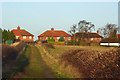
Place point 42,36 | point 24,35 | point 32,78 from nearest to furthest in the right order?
point 32,78, point 24,35, point 42,36

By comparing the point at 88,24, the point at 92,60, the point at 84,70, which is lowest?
the point at 84,70

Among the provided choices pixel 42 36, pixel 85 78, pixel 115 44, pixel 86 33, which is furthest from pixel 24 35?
pixel 85 78

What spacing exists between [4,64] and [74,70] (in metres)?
6.08

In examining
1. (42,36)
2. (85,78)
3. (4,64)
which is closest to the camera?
(85,78)

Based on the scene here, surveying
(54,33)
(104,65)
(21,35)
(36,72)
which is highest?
(54,33)

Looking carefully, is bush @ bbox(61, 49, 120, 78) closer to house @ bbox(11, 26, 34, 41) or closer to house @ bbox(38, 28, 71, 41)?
house @ bbox(11, 26, 34, 41)

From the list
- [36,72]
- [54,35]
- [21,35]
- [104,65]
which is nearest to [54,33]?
[54,35]

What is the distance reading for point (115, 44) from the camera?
55688 mm

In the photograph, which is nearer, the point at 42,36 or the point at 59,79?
the point at 59,79

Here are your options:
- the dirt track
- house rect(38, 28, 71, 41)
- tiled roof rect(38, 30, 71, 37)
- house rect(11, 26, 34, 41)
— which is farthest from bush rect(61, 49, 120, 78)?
tiled roof rect(38, 30, 71, 37)

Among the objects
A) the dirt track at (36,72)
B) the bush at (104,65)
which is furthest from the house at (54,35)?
the bush at (104,65)

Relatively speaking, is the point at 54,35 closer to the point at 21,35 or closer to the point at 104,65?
the point at 21,35

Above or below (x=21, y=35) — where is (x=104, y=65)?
below

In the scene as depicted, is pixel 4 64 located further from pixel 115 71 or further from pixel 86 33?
pixel 86 33
